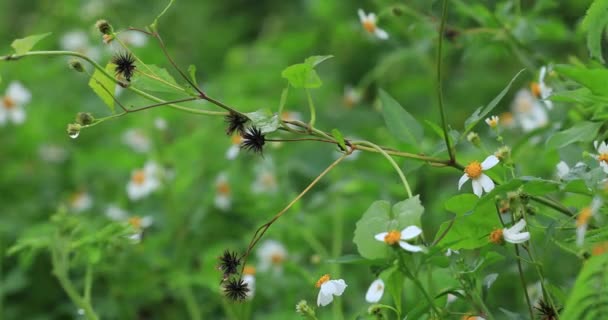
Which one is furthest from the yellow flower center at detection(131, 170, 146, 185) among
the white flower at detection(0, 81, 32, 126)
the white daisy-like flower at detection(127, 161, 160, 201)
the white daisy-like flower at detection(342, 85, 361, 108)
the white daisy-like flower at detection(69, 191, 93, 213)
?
the white daisy-like flower at detection(342, 85, 361, 108)

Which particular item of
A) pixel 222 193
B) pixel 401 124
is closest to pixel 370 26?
pixel 401 124

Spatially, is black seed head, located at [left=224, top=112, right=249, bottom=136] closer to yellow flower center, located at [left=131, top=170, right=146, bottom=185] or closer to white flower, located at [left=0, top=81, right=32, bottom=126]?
yellow flower center, located at [left=131, top=170, right=146, bottom=185]

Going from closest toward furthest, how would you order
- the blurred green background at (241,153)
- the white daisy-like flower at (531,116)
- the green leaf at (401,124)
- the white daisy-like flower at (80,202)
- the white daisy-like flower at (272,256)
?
the green leaf at (401,124), the white daisy-like flower at (531,116), the blurred green background at (241,153), the white daisy-like flower at (272,256), the white daisy-like flower at (80,202)

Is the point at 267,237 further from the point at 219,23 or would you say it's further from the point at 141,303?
the point at 219,23

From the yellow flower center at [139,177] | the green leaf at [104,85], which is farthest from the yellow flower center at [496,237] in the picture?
the yellow flower center at [139,177]

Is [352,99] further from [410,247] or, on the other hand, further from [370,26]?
[410,247]

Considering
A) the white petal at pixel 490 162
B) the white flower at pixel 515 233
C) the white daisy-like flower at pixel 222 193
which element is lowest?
the white flower at pixel 515 233

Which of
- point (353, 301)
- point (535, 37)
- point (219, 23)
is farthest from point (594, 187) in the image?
point (219, 23)

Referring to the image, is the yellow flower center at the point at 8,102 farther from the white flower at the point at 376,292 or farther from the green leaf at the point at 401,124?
the white flower at the point at 376,292
